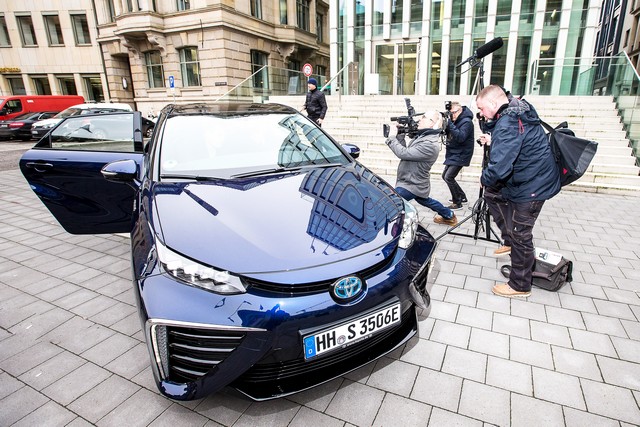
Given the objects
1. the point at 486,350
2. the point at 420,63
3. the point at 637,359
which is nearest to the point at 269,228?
the point at 486,350

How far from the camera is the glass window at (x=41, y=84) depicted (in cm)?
2619

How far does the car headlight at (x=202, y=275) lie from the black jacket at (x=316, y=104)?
23.2ft

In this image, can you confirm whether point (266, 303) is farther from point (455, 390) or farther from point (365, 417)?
point (455, 390)

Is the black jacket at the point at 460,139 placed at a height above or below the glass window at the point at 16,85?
below

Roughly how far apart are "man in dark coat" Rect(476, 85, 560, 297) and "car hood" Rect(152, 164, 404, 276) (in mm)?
903

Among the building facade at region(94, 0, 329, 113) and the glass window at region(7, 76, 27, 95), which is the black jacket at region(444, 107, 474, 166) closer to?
the building facade at region(94, 0, 329, 113)

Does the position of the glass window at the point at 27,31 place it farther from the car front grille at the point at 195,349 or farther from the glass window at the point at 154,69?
the car front grille at the point at 195,349

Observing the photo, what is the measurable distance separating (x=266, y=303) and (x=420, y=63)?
19279mm

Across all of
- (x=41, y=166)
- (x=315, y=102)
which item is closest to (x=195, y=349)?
(x=41, y=166)

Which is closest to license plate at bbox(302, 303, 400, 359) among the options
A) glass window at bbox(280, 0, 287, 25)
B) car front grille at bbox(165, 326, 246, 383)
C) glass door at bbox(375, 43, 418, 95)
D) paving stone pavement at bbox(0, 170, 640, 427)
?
car front grille at bbox(165, 326, 246, 383)

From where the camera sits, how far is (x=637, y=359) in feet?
7.65

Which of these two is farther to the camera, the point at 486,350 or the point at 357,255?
the point at 486,350

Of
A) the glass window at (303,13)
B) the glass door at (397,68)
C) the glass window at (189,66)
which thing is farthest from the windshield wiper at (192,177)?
the glass window at (303,13)

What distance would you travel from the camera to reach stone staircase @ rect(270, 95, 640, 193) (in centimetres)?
690
